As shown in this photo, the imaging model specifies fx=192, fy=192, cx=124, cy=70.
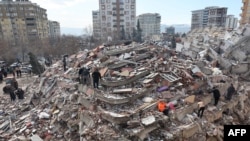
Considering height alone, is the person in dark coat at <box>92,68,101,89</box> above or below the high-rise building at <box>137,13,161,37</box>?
below

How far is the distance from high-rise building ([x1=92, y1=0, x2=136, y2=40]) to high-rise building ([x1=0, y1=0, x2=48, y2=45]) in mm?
13776

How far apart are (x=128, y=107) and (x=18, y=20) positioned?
37.5 m

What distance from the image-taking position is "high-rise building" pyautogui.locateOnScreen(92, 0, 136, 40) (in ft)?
140

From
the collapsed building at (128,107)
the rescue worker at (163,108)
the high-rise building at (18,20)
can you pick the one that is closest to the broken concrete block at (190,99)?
the collapsed building at (128,107)

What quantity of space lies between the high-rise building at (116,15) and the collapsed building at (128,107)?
108 feet

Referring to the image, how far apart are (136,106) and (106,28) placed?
38.4 m

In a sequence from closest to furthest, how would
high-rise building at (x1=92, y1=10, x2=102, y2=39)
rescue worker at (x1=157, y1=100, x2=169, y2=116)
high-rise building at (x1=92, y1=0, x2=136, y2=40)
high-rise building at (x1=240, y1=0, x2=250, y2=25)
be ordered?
rescue worker at (x1=157, y1=100, x2=169, y2=116)
high-rise building at (x1=240, y1=0, x2=250, y2=25)
high-rise building at (x1=92, y1=0, x2=136, y2=40)
high-rise building at (x1=92, y1=10, x2=102, y2=39)

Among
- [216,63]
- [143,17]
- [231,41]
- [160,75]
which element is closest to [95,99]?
[160,75]

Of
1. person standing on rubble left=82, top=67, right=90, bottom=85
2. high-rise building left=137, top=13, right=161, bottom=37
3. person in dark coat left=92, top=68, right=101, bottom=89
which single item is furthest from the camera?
high-rise building left=137, top=13, right=161, bottom=37

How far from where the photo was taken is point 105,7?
43000 mm

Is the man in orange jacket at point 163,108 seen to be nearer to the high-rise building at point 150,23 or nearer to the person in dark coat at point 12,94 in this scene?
the person in dark coat at point 12,94

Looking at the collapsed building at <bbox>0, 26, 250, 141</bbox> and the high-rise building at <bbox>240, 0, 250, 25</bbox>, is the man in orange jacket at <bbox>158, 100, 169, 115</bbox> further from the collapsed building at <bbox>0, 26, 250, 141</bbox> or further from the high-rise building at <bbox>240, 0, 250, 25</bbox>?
the high-rise building at <bbox>240, 0, 250, 25</bbox>

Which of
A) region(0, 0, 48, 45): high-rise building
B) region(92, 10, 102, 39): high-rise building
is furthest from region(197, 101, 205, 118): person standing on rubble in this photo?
region(92, 10, 102, 39): high-rise building

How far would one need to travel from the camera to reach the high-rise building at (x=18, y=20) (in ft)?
117
